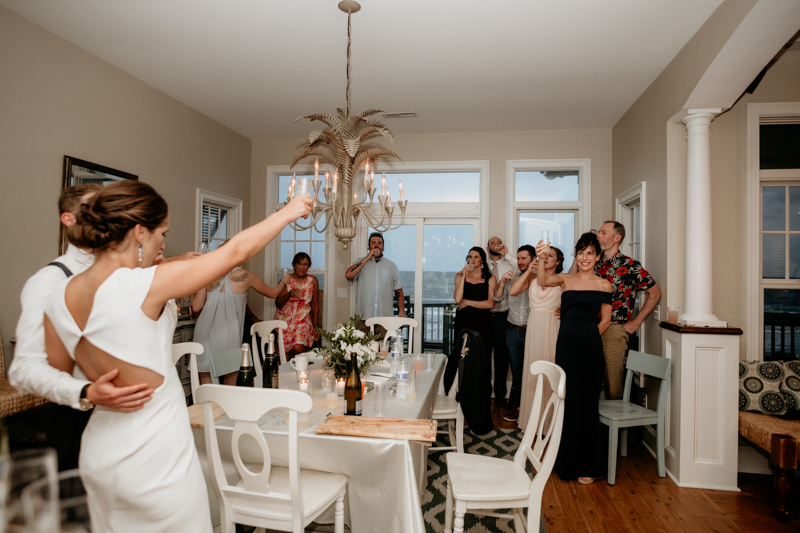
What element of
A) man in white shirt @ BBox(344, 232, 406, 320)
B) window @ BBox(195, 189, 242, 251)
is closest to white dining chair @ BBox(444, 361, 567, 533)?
man in white shirt @ BBox(344, 232, 406, 320)

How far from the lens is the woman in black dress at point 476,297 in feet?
14.1

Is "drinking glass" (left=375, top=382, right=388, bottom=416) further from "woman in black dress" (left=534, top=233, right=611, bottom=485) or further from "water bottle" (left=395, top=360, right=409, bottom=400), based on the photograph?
"woman in black dress" (left=534, top=233, right=611, bottom=485)

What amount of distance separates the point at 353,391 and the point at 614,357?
7.72 feet

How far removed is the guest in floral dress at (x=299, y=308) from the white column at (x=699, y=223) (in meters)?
3.30

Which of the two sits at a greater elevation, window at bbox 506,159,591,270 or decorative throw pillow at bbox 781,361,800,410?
window at bbox 506,159,591,270

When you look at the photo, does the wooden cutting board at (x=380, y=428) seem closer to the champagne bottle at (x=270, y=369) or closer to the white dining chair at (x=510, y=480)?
the white dining chair at (x=510, y=480)

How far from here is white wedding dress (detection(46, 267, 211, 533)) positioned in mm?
1039

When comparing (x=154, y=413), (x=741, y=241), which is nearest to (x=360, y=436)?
(x=154, y=413)

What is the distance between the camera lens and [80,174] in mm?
3129

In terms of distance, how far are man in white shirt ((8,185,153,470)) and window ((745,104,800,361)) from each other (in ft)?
12.8

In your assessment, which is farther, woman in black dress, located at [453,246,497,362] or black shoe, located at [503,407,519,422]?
woman in black dress, located at [453,246,497,362]

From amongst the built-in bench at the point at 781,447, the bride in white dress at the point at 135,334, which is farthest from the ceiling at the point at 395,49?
the built-in bench at the point at 781,447

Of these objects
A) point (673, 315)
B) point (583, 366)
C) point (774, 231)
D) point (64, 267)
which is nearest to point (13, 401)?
point (64, 267)

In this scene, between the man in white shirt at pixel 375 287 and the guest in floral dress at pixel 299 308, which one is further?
the man in white shirt at pixel 375 287
